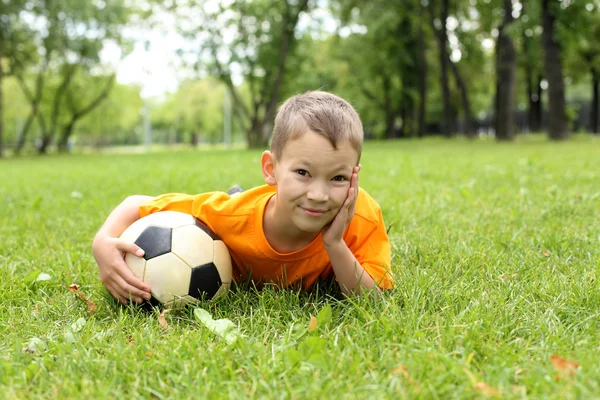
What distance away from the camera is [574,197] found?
5391 millimetres

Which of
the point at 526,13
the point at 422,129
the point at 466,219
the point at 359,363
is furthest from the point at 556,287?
the point at 422,129

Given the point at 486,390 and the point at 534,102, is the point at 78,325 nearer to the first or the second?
the point at 486,390

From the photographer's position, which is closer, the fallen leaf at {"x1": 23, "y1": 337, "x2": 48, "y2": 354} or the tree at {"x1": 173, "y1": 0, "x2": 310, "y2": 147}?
the fallen leaf at {"x1": 23, "y1": 337, "x2": 48, "y2": 354}

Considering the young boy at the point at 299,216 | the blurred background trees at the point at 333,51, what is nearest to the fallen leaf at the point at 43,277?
the young boy at the point at 299,216

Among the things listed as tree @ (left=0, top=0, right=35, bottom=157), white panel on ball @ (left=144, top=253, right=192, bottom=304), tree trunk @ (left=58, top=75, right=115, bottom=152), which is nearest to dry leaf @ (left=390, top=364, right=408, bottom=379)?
white panel on ball @ (left=144, top=253, right=192, bottom=304)

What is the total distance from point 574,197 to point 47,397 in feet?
17.0

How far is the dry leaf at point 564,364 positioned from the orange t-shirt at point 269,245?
0.94 m

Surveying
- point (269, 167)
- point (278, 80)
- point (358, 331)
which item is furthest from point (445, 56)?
point (358, 331)

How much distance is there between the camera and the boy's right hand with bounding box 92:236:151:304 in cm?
265

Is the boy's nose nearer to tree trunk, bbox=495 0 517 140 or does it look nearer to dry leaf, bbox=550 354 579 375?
dry leaf, bbox=550 354 579 375

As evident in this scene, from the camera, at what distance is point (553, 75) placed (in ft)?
60.7

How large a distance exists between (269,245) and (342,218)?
49 centimetres

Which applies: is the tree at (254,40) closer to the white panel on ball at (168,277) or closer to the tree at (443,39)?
the tree at (443,39)

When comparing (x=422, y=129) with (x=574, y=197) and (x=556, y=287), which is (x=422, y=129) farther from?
(x=556, y=287)
